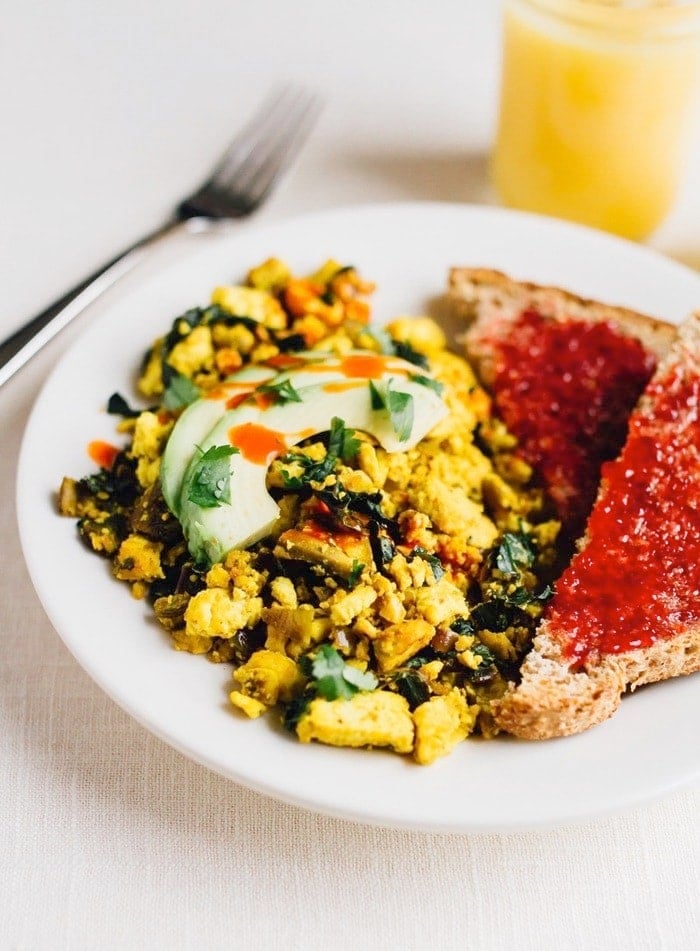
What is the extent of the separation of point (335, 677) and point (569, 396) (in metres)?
1.30

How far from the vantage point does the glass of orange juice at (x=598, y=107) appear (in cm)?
319


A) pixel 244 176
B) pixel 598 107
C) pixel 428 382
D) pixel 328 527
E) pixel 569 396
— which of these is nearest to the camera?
pixel 328 527

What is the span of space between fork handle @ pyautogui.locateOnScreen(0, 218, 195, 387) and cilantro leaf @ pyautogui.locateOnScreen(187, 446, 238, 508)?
2.50ft

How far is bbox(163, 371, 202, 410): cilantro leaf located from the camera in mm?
2893

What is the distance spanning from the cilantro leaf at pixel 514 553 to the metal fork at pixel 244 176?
157 centimetres

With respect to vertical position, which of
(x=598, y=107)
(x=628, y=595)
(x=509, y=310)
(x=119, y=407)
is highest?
(x=598, y=107)

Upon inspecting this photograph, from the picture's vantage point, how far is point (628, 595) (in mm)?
2523

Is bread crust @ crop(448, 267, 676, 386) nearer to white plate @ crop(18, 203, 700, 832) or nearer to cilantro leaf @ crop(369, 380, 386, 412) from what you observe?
white plate @ crop(18, 203, 700, 832)

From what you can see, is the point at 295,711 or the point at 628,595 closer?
the point at 295,711

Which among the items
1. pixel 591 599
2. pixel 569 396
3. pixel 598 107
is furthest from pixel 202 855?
pixel 598 107

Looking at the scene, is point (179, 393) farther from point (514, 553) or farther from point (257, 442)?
point (514, 553)

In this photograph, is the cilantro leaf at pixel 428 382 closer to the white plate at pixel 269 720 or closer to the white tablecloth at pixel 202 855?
the white plate at pixel 269 720

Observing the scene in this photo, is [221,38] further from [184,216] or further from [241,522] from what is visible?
[241,522]

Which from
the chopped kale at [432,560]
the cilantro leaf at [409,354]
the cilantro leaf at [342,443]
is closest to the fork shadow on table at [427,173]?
the cilantro leaf at [409,354]
